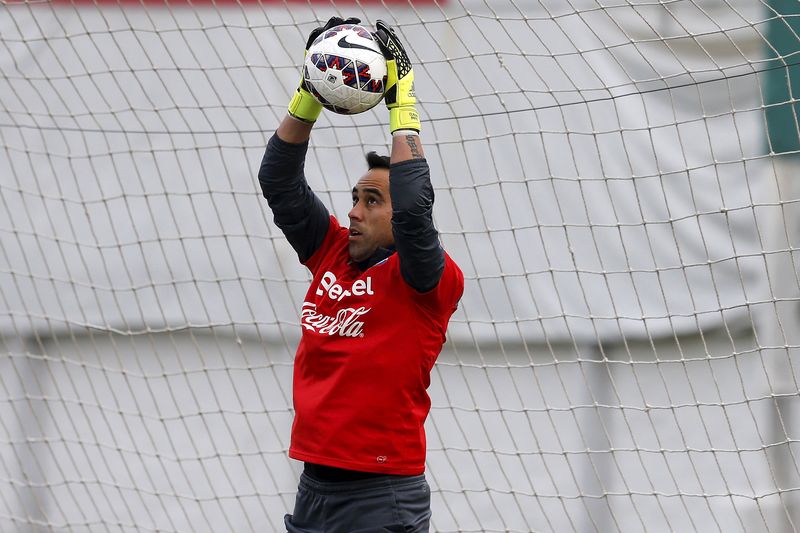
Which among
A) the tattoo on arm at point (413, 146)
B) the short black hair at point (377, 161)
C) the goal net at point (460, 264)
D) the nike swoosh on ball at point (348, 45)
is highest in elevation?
the nike swoosh on ball at point (348, 45)

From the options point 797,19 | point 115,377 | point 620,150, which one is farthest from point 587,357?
point 115,377

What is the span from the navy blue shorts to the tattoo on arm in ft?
2.84

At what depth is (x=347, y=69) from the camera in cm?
270

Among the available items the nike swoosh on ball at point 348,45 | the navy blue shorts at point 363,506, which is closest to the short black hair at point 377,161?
the nike swoosh on ball at point 348,45

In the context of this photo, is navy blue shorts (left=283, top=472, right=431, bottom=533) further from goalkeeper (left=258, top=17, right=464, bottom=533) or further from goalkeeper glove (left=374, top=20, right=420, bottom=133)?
goalkeeper glove (left=374, top=20, right=420, bottom=133)

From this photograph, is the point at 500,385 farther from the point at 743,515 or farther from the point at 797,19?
the point at 797,19

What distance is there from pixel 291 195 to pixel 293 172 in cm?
7

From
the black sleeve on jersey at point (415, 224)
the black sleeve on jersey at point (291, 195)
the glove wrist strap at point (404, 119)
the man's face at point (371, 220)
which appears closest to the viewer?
the black sleeve on jersey at point (415, 224)

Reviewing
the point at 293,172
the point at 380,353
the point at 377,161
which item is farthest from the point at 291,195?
the point at 380,353

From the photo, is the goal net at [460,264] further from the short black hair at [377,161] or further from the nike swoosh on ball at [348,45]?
the nike swoosh on ball at [348,45]

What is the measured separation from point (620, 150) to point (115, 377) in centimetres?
265

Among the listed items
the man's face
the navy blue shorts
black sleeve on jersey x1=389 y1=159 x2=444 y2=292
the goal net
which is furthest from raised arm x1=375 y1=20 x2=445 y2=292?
the goal net

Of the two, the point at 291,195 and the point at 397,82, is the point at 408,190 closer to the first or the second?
the point at 397,82

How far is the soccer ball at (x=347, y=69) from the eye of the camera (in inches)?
106
